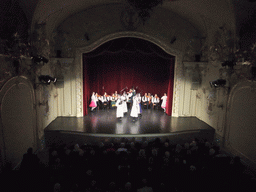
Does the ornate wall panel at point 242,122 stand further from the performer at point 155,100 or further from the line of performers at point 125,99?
the performer at point 155,100

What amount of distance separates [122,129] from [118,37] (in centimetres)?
432

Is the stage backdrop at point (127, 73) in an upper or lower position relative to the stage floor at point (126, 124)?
upper

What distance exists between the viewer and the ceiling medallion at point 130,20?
815 centimetres

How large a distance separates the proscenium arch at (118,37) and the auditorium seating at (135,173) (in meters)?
4.65

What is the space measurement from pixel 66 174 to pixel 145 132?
384 centimetres

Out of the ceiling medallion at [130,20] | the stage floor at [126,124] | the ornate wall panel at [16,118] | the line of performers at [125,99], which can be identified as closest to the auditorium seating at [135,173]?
the ornate wall panel at [16,118]

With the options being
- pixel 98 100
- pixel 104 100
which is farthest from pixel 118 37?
pixel 98 100

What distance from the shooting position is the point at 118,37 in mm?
8383

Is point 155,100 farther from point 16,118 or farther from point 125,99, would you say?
point 16,118

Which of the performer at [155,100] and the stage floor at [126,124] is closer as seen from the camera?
the stage floor at [126,124]

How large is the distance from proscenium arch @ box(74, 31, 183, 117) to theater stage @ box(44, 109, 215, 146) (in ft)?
2.82

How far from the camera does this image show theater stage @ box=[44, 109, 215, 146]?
22.7ft

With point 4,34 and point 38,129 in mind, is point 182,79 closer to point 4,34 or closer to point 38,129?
point 38,129

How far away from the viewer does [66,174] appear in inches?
151
